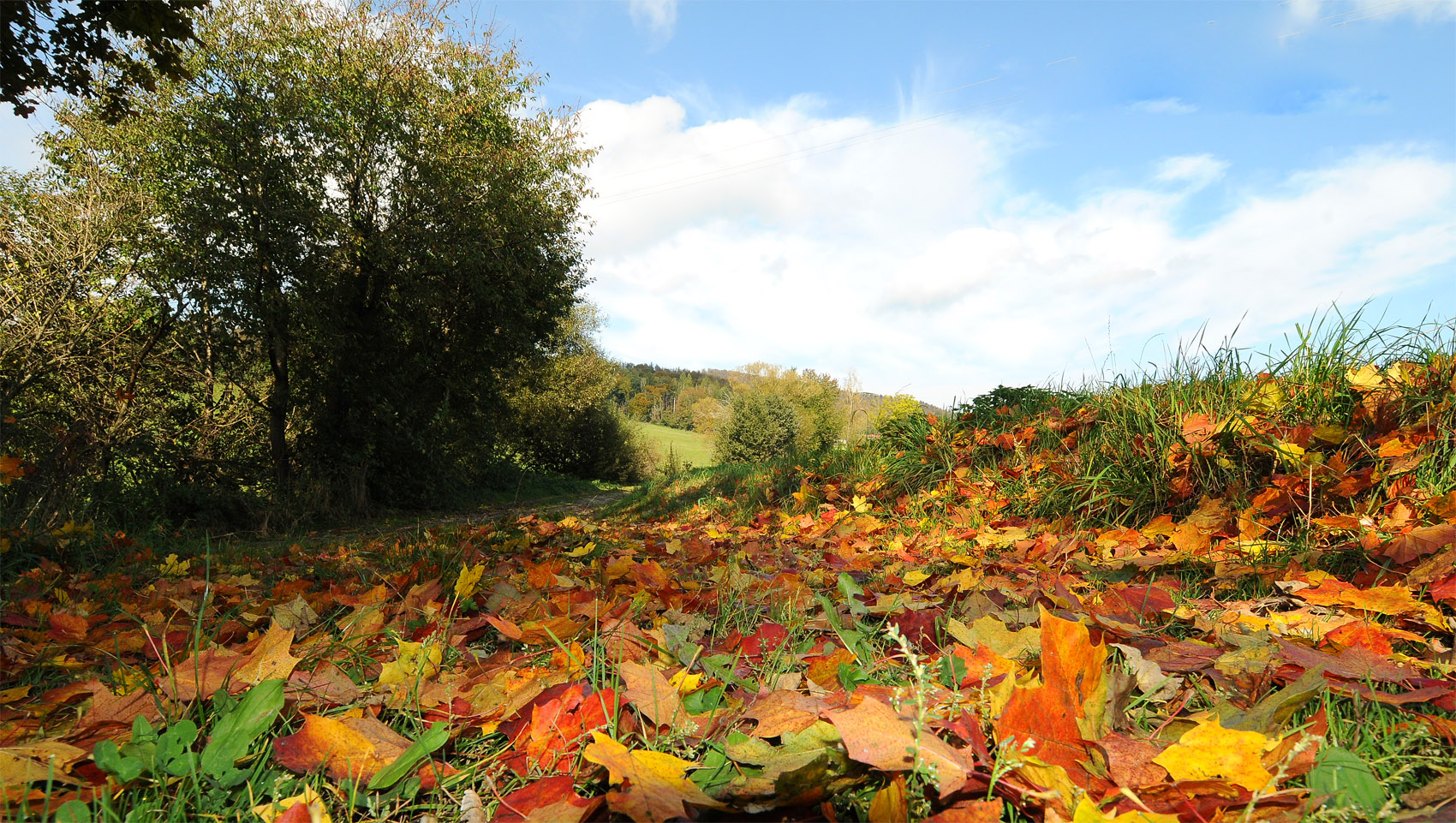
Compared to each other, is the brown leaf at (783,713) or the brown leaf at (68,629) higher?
the brown leaf at (783,713)

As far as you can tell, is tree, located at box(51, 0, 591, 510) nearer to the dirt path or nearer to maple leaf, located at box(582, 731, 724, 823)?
the dirt path

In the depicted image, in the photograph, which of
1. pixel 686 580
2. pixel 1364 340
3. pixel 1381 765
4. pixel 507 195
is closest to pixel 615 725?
pixel 1381 765

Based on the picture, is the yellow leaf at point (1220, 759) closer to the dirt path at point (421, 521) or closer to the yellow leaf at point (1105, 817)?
the yellow leaf at point (1105, 817)

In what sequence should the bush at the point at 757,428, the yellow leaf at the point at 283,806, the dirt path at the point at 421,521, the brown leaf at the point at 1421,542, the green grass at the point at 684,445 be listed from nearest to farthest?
the yellow leaf at the point at 283,806 < the brown leaf at the point at 1421,542 < the dirt path at the point at 421,521 < the bush at the point at 757,428 < the green grass at the point at 684,445

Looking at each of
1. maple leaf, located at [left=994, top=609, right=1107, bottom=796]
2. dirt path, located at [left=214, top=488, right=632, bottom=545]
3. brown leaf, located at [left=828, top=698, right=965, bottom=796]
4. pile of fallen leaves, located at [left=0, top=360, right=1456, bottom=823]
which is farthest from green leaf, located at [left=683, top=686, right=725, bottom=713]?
dirt path, located at [left=214, top=488, right=632, bottom=545]

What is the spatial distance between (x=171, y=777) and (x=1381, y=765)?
5.15 feet

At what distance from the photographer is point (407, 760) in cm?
84

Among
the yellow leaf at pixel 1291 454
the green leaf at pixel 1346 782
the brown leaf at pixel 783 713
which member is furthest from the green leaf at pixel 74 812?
the yellow leaf at pixel 1291 454

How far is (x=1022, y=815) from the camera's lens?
75 centimetres

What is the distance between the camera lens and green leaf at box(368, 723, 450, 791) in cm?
83

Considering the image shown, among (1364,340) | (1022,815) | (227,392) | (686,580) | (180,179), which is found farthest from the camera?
(227,392)

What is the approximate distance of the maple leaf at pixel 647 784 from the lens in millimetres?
704

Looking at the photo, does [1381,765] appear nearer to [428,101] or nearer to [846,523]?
[846,523]

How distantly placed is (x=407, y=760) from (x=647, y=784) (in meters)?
0.34
